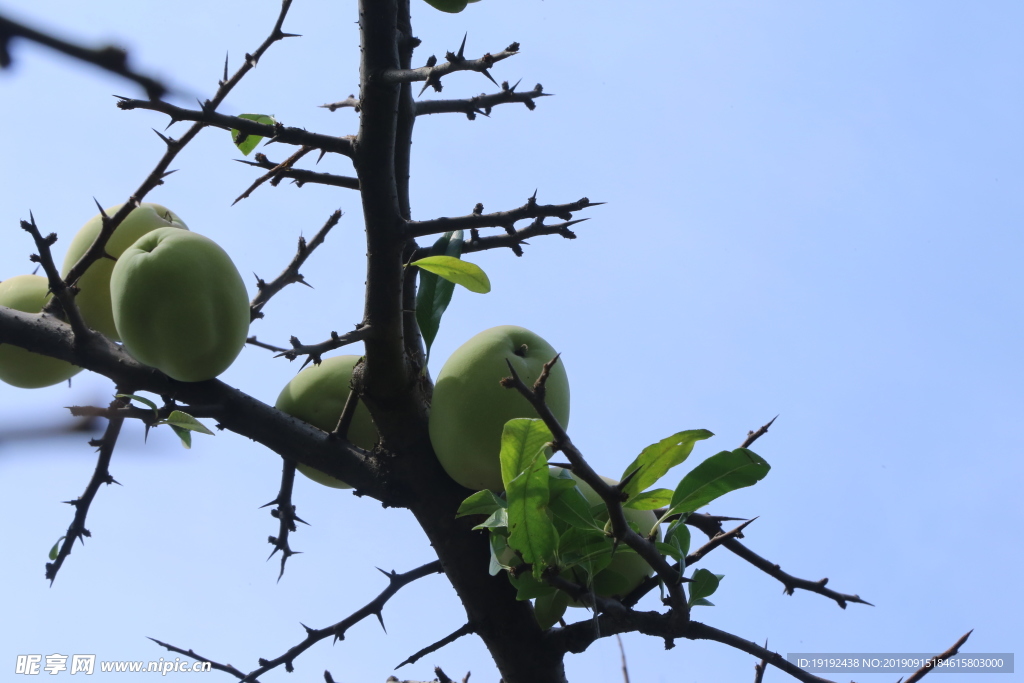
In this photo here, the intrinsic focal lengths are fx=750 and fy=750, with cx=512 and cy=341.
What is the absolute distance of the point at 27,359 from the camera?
170cm

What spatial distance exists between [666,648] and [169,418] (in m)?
0.89

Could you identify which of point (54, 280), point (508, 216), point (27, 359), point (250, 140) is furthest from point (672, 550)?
point (27, 359)

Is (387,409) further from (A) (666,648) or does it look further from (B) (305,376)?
(A) (666,648)

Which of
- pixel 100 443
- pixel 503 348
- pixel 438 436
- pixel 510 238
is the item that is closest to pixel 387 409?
pixel 438 436

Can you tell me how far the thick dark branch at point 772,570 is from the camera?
4.85 feet

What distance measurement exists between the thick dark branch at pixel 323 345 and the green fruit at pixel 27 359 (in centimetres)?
71

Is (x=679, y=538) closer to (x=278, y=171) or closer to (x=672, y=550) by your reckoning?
(x=672, y=550)

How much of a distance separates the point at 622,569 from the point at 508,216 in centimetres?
76

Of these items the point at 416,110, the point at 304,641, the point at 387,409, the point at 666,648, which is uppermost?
the point at 416,110

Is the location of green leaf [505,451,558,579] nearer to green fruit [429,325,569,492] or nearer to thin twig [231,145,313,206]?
green fruit [429,325,569,492]

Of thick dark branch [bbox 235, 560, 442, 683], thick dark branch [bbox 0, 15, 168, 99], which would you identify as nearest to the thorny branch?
thick dark branch [bbox 235, 560, 442, 683]

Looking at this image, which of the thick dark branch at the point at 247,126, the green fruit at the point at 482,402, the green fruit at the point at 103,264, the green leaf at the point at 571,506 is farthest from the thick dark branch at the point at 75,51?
the green fruit at the point at 103,264

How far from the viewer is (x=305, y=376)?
1804mm

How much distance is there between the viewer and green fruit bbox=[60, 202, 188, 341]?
168 cm
